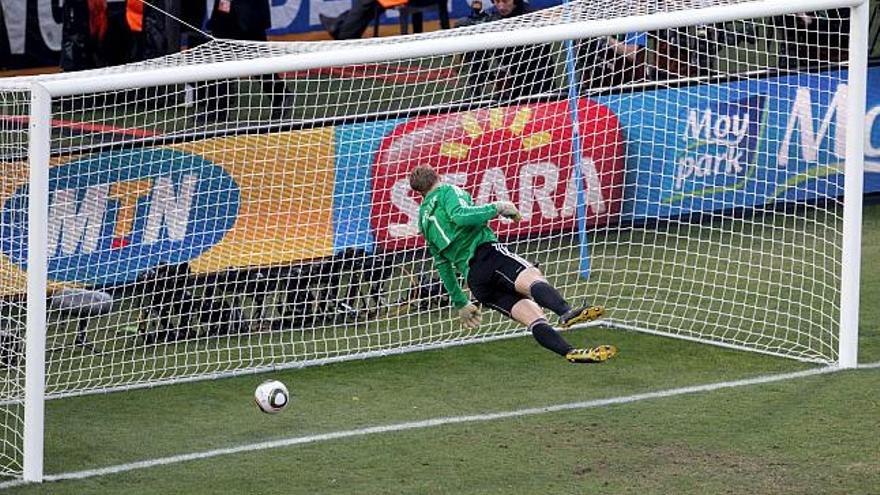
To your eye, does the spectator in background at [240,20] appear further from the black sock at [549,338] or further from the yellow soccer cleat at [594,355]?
the yellow soccer cleat at [594,355]

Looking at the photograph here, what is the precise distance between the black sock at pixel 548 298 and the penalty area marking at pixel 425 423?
0.56 metres

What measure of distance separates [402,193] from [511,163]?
43.5 inches

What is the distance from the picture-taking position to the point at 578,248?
43.2ft

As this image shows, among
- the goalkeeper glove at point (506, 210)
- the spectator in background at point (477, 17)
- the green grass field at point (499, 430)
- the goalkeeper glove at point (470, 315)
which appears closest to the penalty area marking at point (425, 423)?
the green grass field at point (499, 430)

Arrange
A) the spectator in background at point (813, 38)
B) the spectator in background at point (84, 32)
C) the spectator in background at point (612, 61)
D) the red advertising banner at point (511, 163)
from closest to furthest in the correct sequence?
the red advertising banner at point (511, 163) < the spectator in background at point (612, 61) < the spectator in background at point (813, 38) < the spectator in background at point (84, 32)

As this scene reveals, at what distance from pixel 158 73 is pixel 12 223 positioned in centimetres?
159

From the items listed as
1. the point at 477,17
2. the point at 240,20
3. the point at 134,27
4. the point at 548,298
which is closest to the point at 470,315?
the point at 548,298

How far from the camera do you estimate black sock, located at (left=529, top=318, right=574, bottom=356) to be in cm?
995

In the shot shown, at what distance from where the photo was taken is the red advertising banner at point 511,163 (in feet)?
40.8

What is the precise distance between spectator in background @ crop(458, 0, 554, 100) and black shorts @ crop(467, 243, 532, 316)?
2130 mm

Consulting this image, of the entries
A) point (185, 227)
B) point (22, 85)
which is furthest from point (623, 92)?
point (22, 85)

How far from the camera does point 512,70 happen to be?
12945 millimetres

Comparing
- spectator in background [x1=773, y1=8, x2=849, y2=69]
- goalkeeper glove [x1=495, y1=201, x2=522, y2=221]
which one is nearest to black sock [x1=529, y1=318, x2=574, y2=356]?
goalkeeper glove [x1=495, y1=201, x2=522, y2=221]

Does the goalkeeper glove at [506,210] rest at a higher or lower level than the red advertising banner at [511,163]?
higher
